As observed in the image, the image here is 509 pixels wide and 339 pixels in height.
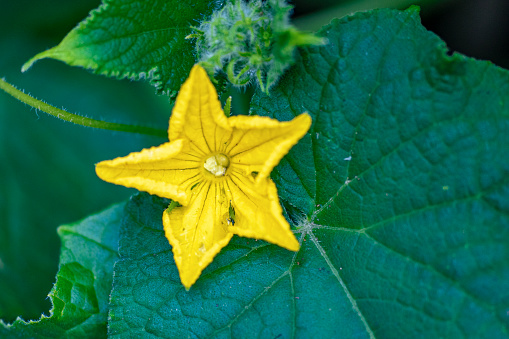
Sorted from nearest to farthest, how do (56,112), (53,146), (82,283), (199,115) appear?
(199,115), (56,112), (82,283), (53,146)

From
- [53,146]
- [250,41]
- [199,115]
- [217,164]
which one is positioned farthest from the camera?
[53,146]

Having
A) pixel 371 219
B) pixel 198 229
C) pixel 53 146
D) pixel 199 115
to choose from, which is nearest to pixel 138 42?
pixel 199 115

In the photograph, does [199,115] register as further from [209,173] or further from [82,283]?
[82,283]

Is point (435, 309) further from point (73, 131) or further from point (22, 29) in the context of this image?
point (22, 29)

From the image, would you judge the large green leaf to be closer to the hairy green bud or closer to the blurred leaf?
the hairy green bud

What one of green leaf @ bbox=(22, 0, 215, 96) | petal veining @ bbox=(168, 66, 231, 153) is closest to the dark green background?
green leaf @ bbox=(22, 0, 215, 96)

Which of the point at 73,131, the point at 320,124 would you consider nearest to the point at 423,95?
the point at 320,124
